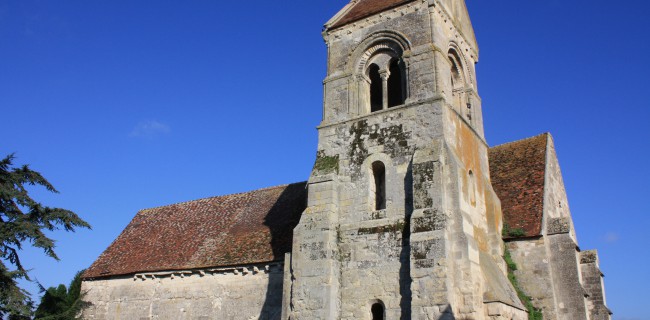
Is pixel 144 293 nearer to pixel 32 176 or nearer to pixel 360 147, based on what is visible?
pixel 32 176

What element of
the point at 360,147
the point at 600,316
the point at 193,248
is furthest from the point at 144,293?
the point at 600,316

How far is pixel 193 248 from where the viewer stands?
20953mm

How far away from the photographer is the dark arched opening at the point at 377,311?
14984 mm

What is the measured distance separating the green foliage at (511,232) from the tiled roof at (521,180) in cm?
6

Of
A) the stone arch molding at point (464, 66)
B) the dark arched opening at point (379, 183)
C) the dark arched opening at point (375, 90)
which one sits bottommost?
the dark arched opening at point (379, 183)

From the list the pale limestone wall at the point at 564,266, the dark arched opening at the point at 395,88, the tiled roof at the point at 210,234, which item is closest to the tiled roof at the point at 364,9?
the dark arched opening at the point at 395,88

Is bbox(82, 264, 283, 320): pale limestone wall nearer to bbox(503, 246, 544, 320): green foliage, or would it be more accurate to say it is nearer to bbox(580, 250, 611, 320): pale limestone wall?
bbox(503, 246, 544, 320): green foliage

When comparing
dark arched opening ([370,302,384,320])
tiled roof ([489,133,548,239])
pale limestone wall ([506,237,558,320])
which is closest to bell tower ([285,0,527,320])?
dark arched opening ([370,302,384,320])

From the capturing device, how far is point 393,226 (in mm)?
15367

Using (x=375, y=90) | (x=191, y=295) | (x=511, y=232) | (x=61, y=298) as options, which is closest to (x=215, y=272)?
(x=191, y=295)

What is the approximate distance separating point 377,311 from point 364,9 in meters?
9.44

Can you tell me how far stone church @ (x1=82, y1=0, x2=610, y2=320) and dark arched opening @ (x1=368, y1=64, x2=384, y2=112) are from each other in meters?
0.05

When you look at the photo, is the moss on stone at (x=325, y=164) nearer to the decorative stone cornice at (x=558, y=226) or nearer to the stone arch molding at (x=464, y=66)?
the stone arch molding at (x=464, y=66)

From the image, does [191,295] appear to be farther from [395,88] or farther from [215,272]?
[395,88]
